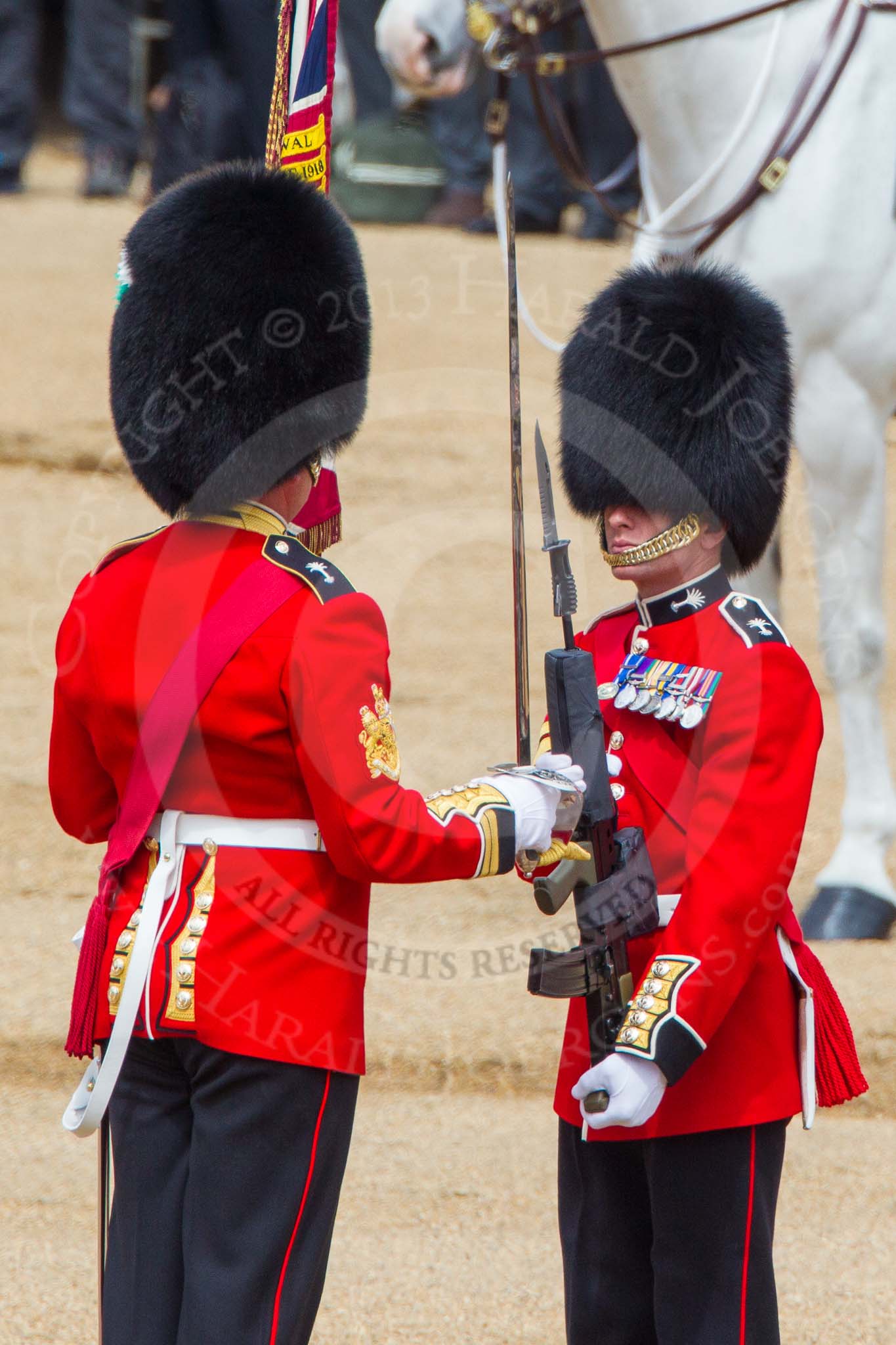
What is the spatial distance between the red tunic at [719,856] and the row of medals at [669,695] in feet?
0.04

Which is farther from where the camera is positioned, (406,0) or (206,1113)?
(406,0)

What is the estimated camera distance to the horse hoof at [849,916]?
3.20 m

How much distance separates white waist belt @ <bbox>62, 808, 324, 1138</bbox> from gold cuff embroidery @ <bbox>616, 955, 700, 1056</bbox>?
297mm

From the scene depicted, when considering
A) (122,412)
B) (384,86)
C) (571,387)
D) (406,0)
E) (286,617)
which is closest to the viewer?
(286,617)

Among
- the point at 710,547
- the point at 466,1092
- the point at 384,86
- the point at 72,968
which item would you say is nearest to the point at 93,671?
the point at 710,547

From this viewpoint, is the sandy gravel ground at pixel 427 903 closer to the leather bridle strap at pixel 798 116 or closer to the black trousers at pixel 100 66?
the black trousers at pixel 100 66

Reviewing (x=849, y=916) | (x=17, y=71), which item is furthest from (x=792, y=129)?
(x=17, y=71)

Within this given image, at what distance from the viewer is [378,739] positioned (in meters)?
1.57

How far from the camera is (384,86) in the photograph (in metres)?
7.91

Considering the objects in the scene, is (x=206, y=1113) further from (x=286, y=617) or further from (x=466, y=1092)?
(x=466, y=1092)

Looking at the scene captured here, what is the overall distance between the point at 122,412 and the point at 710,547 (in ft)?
1.78

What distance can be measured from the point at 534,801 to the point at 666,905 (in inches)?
7.0

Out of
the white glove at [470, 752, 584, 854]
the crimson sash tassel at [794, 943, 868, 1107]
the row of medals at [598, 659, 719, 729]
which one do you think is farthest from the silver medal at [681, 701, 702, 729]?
the crimson sash tassel at [794, 943, 868, 1107]

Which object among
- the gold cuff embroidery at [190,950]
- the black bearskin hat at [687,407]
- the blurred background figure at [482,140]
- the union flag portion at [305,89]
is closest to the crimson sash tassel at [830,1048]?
the black bearskin hat at [687,407]
